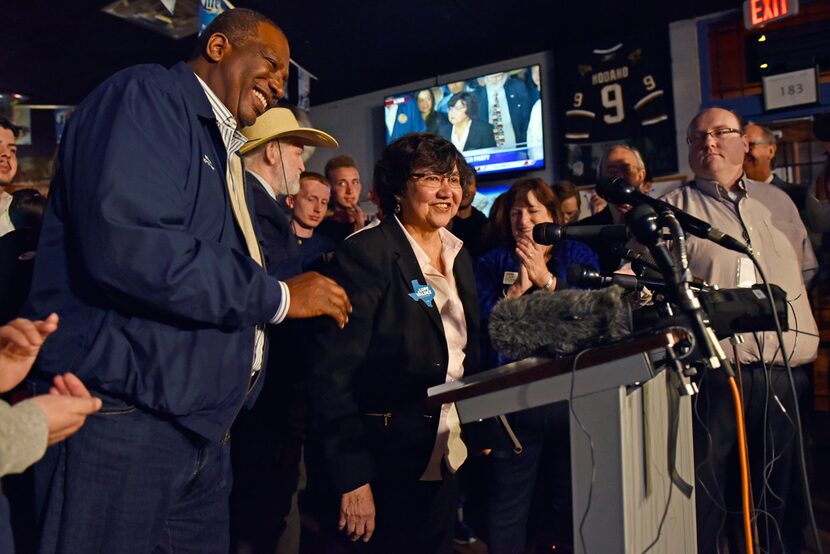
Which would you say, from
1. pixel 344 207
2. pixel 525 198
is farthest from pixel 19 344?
pixel 344 207

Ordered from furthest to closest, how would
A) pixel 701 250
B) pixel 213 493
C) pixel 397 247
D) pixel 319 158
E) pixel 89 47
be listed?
pixel 319 158 < pixel 89 47 < pixel 701 250 < pixel 397 247 < pixel 213 493

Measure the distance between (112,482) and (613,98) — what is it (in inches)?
225

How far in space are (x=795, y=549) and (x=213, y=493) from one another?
212 cm

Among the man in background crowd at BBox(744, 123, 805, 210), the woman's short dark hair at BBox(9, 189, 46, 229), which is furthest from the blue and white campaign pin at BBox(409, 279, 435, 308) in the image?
the man in background crowd at BBox(744, 123, 805, 210)

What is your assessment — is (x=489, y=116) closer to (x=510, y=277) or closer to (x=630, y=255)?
A: (x=510, y=277)

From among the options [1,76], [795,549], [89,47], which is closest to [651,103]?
[795,549]

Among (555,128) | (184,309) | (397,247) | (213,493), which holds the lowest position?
(213,493)

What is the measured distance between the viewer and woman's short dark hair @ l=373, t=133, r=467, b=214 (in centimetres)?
196

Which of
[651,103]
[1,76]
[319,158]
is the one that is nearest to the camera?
[651,103]

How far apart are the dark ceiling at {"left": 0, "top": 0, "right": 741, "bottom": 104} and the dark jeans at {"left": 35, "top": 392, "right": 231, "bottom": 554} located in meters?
4.79

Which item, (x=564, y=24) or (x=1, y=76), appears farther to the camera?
(x=1, y=76)

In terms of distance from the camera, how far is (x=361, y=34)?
6.02m

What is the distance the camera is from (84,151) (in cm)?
122

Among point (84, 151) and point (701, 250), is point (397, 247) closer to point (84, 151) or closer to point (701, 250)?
point (84, 151)
